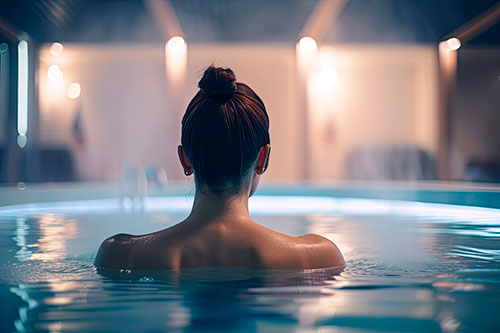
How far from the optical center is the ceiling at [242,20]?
957 centimetres

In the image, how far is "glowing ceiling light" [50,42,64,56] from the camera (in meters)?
12.0

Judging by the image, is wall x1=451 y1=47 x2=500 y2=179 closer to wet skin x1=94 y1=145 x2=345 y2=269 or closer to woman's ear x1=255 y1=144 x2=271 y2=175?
wet skin x1=94 y1=145 x2=345 y2=269

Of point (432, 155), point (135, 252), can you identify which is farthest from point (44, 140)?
point (135, 252)

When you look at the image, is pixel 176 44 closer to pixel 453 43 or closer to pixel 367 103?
pixel 367 103

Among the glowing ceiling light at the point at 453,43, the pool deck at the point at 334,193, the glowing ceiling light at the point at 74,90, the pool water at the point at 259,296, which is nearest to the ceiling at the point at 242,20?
the glowing ceiling light at the point at 453,43

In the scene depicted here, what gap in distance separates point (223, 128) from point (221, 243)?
392 mm

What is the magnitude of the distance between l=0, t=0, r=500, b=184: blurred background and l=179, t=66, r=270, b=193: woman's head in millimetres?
8458

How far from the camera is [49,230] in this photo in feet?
13.3

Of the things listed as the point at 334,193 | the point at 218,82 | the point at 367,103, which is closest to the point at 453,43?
the point at 367,103

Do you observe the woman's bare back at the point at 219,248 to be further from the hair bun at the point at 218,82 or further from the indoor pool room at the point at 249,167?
the hair bun at the point at 218,82

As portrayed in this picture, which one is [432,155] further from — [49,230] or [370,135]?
[49,230]

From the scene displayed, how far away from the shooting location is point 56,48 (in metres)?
12.2

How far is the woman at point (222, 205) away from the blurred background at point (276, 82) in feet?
27.6

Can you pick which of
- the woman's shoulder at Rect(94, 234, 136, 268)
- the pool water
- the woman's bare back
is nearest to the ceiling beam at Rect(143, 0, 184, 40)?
the pool water
